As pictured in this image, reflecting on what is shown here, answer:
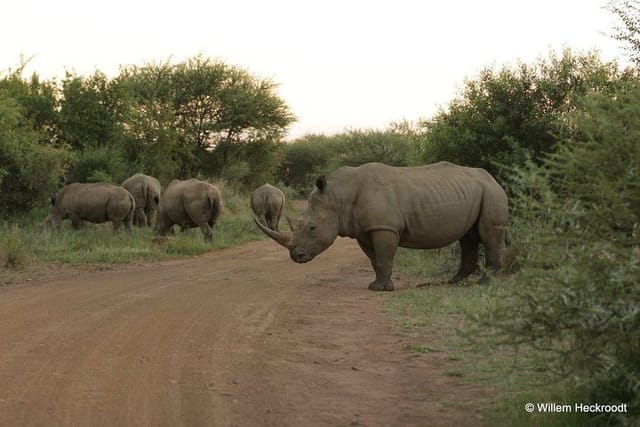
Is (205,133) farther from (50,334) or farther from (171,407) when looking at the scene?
(171,407)

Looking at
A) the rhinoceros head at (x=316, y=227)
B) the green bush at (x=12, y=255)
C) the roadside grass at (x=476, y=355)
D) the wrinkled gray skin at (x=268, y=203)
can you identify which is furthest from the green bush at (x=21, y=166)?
the roadside grass at (x=476, y=355)

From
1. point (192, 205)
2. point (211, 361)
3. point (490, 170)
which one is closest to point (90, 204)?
point (192, 205)

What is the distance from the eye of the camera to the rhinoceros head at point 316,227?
469 inches

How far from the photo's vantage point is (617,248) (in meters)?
4.24

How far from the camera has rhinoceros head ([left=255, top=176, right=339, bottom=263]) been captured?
11906 millimetres

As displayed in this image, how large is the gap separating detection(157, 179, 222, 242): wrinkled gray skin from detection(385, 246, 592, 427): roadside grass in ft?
25.0

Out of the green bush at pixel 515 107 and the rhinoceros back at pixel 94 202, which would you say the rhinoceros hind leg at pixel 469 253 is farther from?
the rhinoceros back at pixel 94 202

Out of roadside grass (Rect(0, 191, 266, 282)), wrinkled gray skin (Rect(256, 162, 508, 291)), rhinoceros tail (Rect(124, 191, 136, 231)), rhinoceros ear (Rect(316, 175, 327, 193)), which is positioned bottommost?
roadside grass (Rect(0, 191, 266, 282))

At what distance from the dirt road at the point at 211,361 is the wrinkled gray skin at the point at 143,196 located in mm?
11243

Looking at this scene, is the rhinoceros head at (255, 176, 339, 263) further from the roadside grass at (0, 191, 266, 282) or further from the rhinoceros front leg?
the roadside grass at (0, 191, 266, 282)

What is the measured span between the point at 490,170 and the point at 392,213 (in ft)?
16.1

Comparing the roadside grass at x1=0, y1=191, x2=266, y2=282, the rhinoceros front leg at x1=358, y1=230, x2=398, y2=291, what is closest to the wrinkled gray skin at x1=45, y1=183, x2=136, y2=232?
the roadside grass at x1=0, y1=191, x2=266, y2=282

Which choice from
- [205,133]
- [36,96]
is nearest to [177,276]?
[36,96]

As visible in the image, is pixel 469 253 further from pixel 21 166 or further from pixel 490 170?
pixel 21 166
